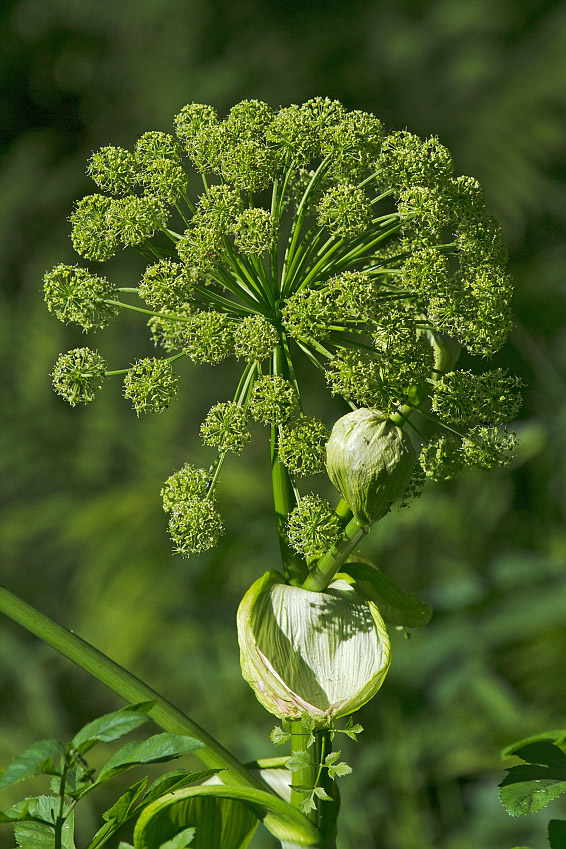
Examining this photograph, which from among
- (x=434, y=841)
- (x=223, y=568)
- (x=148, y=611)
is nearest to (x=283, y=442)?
(x=434, y=841)

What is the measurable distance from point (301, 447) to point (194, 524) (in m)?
0.07

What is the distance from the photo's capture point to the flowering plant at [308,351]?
15.6 inches

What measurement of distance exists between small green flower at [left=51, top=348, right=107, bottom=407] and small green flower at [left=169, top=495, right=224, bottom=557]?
0.09m

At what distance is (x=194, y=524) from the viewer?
16.5 inches

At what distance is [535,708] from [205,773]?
1789 millimetres

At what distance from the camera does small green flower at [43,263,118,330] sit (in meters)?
0.45

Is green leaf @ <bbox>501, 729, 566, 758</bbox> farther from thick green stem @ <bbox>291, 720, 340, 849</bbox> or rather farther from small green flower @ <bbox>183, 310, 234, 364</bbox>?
small green flower @ <bbox>183, 310, 234, 364</bbox>

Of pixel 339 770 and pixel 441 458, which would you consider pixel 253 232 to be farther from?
pixel 339 770

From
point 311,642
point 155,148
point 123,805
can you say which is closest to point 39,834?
point 123,805

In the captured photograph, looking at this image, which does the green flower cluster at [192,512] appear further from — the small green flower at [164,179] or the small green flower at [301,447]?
the small green flower at [164,179]

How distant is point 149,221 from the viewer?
0.43 meters

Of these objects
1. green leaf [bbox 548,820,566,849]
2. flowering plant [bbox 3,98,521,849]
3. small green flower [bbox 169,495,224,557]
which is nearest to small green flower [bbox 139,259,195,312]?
flowering plant [bbox 3,98,521,849]

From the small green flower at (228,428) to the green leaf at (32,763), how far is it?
174mm

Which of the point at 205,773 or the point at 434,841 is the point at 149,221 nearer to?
the point at 205,773
